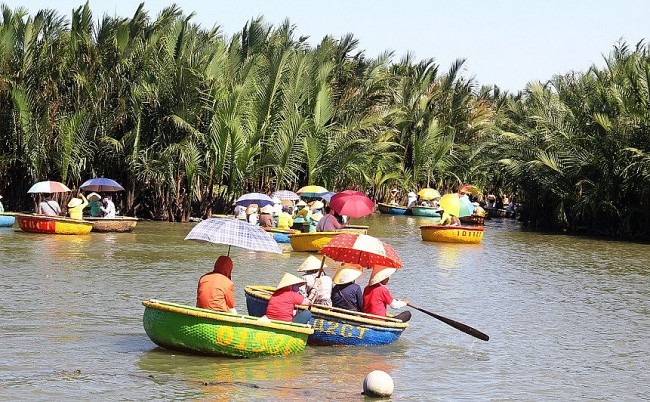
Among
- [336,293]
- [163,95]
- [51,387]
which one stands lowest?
[51,387]

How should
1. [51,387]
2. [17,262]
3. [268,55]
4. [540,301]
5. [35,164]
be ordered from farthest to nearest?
[268,55] → [35,164] → [17,262] → [540,301] → [51,387]

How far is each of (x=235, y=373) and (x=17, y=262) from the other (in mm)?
12258

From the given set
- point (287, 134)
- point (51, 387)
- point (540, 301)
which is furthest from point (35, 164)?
point (51, 387)

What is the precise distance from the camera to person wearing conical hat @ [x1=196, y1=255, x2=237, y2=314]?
1415 centimetres

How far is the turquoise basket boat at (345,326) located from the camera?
50.2 ft

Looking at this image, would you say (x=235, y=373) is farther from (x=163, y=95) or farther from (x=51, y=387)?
(x=163, y=95)

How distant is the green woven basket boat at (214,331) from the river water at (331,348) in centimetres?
19

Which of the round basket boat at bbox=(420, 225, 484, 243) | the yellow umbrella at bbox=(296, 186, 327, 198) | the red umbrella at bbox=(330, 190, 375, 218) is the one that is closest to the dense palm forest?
the yellow umbrella at bbox=(296, 186, 327, 198)

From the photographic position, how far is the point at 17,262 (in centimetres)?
2433

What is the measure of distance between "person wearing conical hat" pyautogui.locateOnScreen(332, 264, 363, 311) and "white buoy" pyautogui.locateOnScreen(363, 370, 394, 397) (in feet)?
11.0

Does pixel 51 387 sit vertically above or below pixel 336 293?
below

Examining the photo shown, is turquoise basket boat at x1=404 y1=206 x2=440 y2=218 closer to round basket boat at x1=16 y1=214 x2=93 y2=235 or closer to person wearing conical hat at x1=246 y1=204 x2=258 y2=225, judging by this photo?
person wearing conical hat at x1=246 y1=204 x2=258 y2=225

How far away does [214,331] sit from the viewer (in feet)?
45.2

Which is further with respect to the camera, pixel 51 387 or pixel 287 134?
pixel 287 134
